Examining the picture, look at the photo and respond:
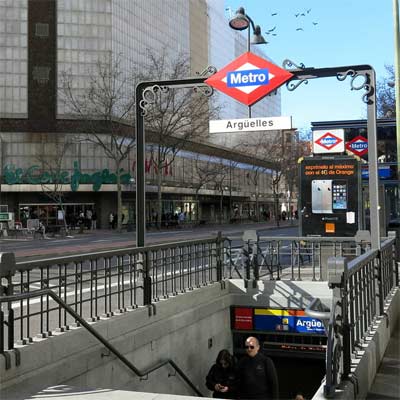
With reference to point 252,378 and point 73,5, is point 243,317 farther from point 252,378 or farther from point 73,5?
point 73,5

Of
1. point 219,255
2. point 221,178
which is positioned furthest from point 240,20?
point 221,178

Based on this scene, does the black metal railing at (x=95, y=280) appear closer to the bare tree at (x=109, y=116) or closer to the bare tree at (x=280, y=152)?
the bare tree at (x=109, y=116)

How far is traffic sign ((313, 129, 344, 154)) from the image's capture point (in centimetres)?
1486

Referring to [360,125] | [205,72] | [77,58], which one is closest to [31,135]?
[77,58]

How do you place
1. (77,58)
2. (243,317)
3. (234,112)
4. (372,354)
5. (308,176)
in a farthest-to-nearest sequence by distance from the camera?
(234,112)
(77,58)
(308,176)
(243,317)
(372,354)

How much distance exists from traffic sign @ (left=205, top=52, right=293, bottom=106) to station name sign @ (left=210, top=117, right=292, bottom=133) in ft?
1.45

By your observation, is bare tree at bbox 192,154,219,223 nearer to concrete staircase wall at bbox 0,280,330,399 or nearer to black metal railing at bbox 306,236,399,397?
concrete staircase wall at bbox 0,280,330,399

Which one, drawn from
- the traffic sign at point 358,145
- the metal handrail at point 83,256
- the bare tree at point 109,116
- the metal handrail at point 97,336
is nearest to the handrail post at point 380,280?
the metal handrail at point 97,336

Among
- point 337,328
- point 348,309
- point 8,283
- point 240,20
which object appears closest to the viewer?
point 337,328

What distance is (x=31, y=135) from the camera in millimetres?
59750

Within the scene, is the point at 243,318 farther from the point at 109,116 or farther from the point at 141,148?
the point at 109,116

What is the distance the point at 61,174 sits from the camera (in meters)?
55.8

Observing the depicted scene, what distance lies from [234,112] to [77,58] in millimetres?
57014

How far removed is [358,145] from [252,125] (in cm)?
762
